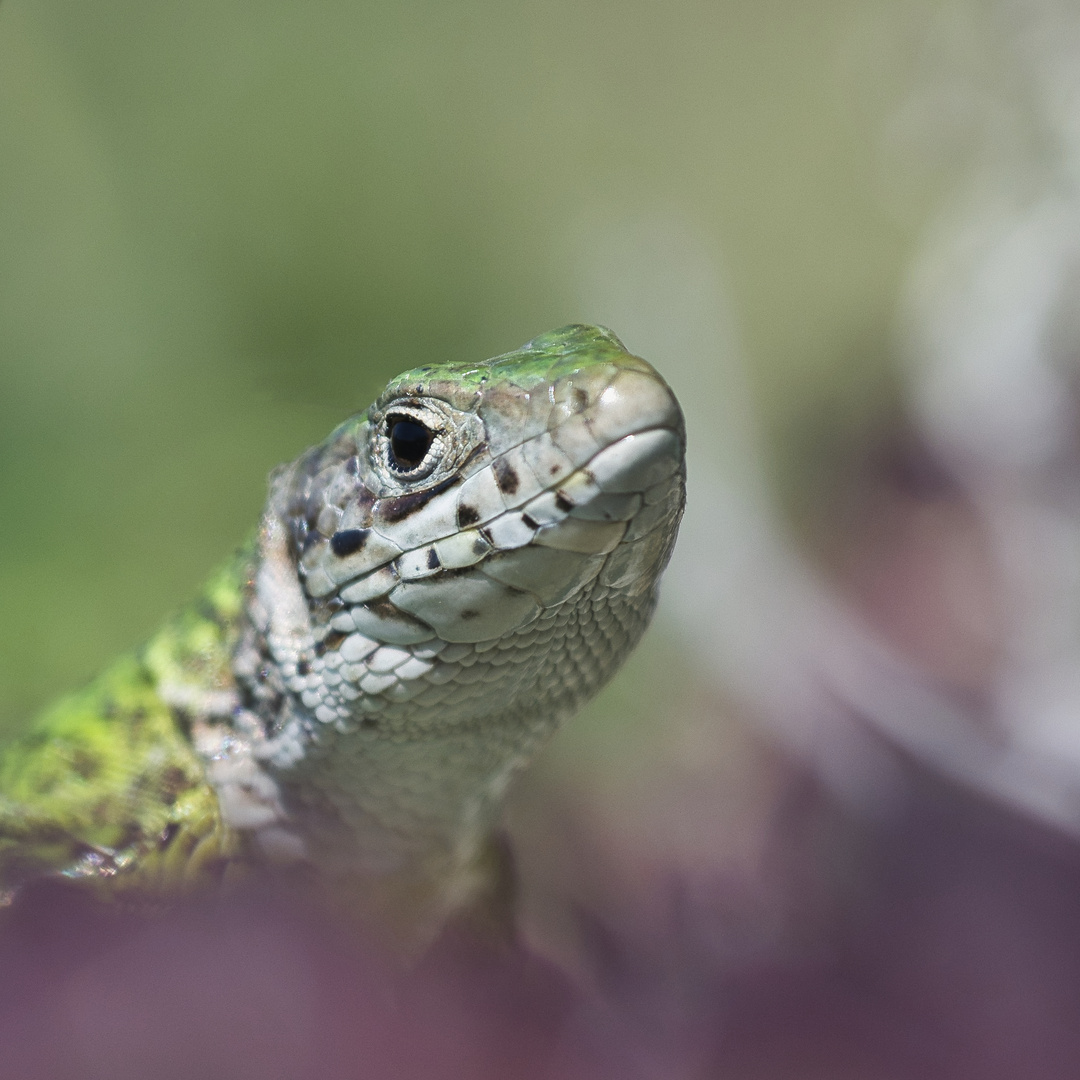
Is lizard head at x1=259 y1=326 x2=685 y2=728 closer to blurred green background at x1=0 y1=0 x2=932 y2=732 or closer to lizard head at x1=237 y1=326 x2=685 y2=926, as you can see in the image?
lizard head at x1=237 y1=326 x2=685 y2=926

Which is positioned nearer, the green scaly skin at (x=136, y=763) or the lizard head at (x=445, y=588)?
the lizard head at (x=445, y=588)

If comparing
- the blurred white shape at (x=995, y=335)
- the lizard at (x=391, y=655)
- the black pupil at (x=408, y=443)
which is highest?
the blurred white shape at (x=995, y=335)

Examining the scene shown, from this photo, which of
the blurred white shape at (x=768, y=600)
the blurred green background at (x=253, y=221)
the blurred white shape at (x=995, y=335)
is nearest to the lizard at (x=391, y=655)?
the blurred green background at (x=253, y=221)

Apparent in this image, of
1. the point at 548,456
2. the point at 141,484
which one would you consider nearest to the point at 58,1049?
the point at 548,456

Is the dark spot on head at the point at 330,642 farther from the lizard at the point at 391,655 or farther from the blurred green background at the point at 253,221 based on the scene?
the blurred green background at the point at 253,221

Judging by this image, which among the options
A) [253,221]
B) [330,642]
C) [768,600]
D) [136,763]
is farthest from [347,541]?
[768,600]

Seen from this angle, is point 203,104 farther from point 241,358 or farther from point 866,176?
point 866,176

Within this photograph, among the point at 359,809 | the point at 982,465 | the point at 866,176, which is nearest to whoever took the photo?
the point at 359,809

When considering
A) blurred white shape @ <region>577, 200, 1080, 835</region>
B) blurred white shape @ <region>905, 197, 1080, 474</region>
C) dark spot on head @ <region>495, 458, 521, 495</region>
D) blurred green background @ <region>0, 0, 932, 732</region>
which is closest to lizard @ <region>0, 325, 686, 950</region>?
dark spot on head @ <region>495, 458, 521, 495</region>
